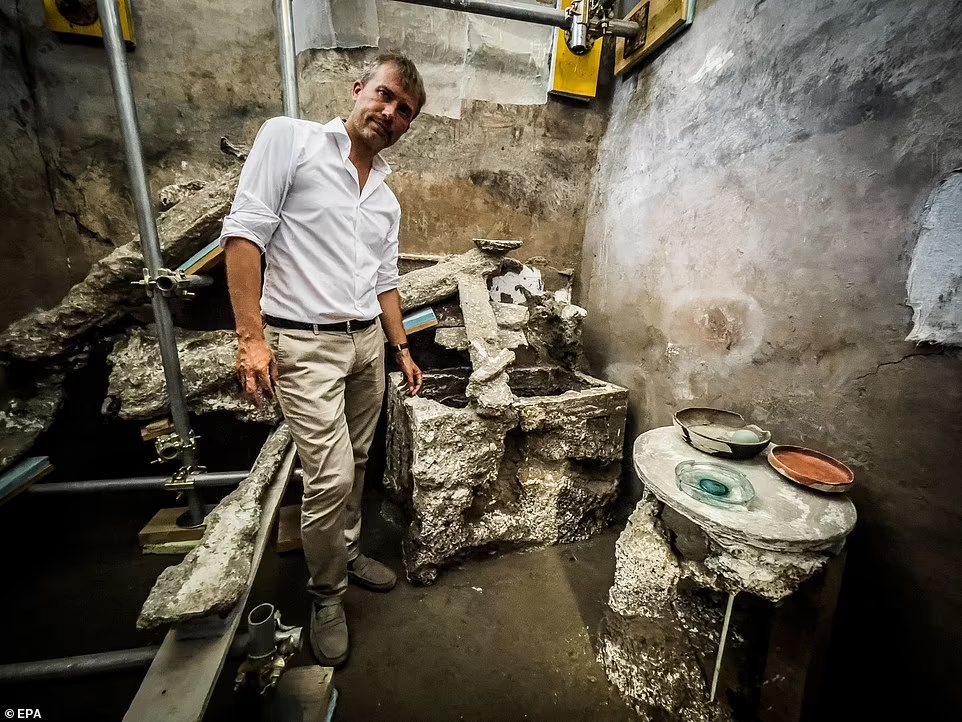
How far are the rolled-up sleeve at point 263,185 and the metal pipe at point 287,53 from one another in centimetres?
118

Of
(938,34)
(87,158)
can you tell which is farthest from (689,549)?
(87,158)

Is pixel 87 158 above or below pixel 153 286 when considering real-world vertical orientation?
above

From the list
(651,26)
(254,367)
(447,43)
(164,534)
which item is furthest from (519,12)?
(164,534)

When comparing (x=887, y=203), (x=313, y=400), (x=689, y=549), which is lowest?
(x=689, y=549)

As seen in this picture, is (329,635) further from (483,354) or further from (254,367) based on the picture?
(483,354)

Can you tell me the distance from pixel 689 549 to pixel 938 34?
2.03 m

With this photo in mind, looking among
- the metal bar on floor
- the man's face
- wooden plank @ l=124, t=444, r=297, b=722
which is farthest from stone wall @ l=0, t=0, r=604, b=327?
the metal bar on floor

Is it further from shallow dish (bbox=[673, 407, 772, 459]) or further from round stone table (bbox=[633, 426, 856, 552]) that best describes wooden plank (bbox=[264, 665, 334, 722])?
shallow dish (bbox=[673, 407, 772, 459])

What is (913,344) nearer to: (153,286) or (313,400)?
(313,400)

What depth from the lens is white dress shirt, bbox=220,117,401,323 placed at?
145 cm

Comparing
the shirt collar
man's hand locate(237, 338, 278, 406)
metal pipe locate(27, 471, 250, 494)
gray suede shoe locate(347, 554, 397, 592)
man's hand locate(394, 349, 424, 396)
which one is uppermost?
the shirt collar

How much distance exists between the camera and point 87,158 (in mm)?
2531

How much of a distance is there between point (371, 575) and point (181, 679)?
4.01 feet

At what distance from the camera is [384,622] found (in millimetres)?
1908
